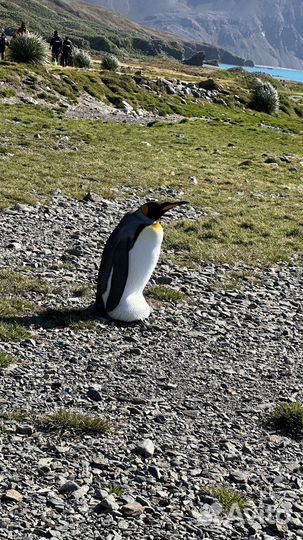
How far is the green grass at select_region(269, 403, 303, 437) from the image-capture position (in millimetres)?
7066

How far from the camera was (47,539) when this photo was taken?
16.0 ft

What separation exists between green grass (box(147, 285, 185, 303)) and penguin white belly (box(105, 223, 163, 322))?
3.37 feet

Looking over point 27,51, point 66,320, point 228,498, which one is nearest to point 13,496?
point 228,498

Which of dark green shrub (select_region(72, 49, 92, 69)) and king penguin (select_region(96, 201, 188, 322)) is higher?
dark green shrub (select_region(72, 49, 92, 69))

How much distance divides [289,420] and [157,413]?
1.43m

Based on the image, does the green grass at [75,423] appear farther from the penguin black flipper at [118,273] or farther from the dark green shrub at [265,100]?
the dark green shrub at [265,100]

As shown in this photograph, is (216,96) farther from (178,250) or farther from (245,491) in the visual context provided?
(245,491)

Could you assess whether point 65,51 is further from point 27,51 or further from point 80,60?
point 27,51

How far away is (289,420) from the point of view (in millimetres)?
7152

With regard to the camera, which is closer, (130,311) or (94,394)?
(94,394)

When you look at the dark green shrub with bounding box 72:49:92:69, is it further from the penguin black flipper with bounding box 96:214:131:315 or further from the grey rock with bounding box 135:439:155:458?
the grey rock with bounding box 135:439:155:458

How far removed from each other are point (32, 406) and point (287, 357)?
383cm

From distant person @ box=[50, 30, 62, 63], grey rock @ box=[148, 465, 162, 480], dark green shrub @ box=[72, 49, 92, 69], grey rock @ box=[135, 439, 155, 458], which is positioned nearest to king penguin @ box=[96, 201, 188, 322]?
grey rock @ box=[135, 439, 155, 458]

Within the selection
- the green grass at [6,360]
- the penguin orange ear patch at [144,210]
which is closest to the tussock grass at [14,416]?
the green grass at [6,360]
